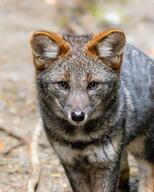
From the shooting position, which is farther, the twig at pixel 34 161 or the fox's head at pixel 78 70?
the twig at pixel 34 161

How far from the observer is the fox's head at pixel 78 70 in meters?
6.39

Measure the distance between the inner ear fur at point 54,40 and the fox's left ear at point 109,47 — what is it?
199 mm

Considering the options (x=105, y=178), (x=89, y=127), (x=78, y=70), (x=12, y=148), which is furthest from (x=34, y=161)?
(x=78, y=70)

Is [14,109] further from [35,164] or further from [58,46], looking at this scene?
[58,46]

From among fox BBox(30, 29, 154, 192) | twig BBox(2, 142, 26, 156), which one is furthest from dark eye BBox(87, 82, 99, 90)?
twig BBox(2, 142, 26, 156)

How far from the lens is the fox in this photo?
643 centimetres

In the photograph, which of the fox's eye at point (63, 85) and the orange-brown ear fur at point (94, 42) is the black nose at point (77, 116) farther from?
the orange-brown ear fur at point (94, 42)

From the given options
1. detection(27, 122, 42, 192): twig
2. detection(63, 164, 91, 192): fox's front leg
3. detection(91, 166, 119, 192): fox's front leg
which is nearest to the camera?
detection(91, 166, 119, 192): fox's front leg

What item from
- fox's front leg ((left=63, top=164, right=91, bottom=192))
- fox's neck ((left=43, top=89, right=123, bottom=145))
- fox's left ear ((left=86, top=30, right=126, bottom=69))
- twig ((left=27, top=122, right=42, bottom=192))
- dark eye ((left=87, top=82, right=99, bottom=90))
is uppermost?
fox's left ear ((left=86, top=30, right=126, bottom=69))

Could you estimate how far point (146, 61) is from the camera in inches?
301

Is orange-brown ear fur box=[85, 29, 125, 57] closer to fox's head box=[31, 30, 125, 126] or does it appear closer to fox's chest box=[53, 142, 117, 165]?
fox's head box=[31, 30, 125, 126]

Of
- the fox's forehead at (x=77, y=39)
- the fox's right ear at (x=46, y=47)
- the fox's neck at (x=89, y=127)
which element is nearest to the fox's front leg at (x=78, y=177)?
the fox's neck at (x=89, y=127)

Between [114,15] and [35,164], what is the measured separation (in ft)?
25.0

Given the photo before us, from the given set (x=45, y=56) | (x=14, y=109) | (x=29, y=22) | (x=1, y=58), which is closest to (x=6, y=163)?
(x=14, y=109)
